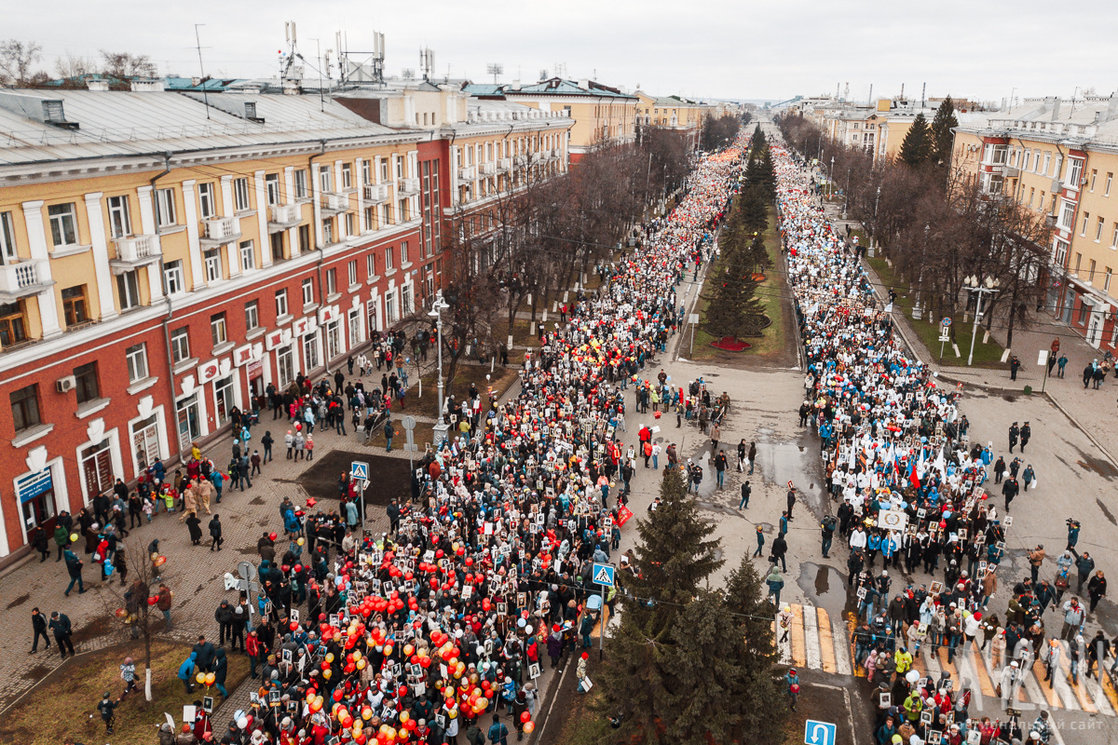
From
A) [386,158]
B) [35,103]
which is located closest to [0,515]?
[35,103]

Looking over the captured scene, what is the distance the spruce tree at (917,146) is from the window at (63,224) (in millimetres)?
74662

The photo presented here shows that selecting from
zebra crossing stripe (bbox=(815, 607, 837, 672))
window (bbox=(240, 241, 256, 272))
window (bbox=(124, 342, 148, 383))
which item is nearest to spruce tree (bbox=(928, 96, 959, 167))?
window (bbox=(240, 241, 256, 272))

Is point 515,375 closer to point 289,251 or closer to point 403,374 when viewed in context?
point 403,374

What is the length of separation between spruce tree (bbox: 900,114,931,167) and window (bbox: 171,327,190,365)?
233 feet

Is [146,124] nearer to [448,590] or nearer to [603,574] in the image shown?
[448,590]

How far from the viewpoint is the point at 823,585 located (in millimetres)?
21828

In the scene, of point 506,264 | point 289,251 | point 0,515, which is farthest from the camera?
point 506,264

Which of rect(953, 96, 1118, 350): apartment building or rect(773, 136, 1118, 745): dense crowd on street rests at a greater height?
rect(953, 96, 1118, 350): apartment building

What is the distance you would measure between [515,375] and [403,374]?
5694 millimetres

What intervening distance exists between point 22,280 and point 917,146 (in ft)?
264

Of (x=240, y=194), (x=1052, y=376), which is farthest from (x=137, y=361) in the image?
(x=1052, y=376)

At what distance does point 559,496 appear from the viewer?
77.6 feet

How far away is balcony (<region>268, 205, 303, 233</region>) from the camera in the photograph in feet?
111

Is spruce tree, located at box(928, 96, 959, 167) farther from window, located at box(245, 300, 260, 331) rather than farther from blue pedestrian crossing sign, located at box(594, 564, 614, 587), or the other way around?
blue pedestrian crossing sign, located at box(594, 564, 614, 587)
